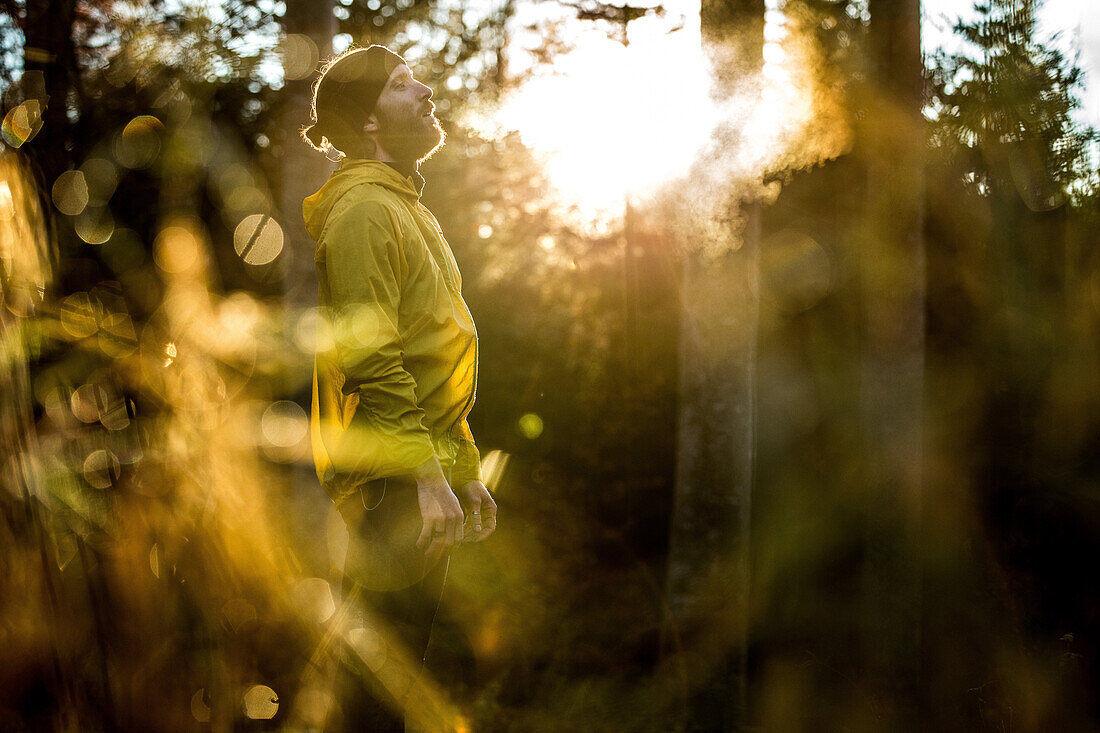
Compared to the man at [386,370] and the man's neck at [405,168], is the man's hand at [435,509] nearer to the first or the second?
the man at [386,370]

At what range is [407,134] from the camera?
1.96m

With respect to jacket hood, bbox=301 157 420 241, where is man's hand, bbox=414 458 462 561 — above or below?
below

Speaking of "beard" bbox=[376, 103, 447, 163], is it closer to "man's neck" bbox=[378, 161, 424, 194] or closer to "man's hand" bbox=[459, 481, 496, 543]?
"man's neck" bbox=[378, 161, 424, 194]

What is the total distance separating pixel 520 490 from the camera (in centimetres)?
697

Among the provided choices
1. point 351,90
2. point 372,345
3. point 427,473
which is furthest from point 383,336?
point 351,90

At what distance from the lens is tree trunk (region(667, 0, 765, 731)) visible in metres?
4.21

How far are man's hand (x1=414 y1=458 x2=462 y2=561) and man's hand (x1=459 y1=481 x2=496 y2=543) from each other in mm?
366

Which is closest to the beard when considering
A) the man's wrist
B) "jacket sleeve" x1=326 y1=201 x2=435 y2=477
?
"jacket sleeve" x1=326 y1=201 x2=435 y2=477

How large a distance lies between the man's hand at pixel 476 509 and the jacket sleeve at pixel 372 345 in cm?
43

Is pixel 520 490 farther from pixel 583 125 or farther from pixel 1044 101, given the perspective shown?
pixel 1044 101

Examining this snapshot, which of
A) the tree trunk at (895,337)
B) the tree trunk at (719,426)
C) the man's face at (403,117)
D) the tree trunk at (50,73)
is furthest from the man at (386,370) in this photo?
the tree trunk at (895,337)

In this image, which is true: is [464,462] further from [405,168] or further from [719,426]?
[719,426]

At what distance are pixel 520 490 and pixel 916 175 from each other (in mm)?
4401

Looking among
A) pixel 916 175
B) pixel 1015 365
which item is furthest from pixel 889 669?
pixel 916 175
